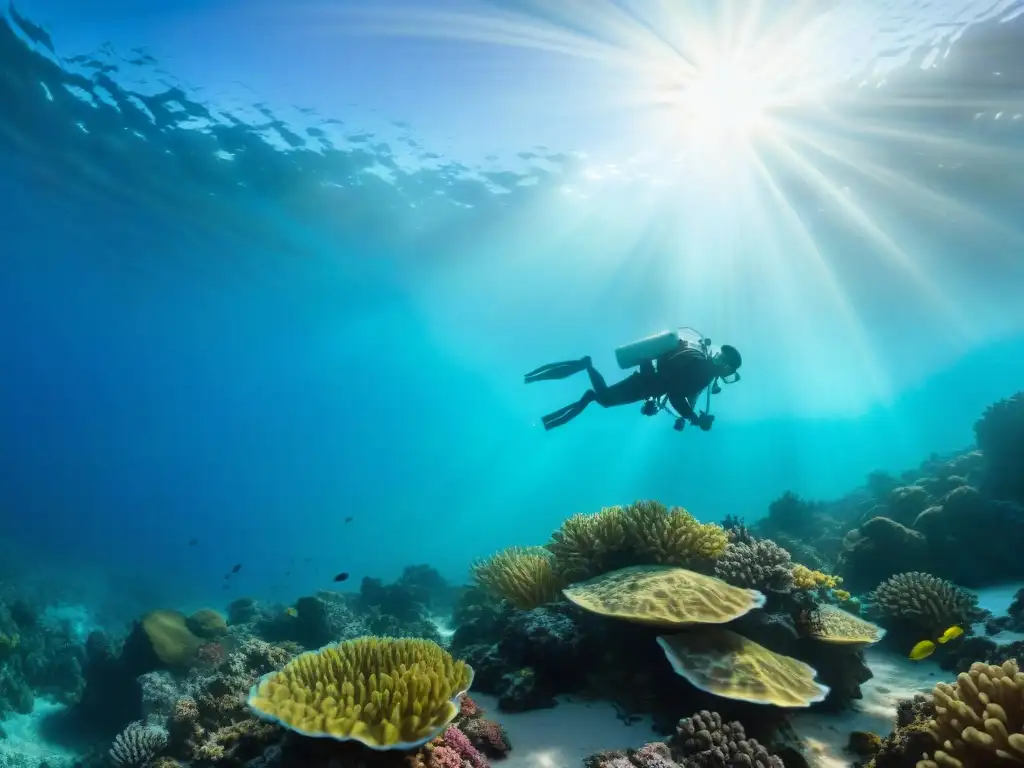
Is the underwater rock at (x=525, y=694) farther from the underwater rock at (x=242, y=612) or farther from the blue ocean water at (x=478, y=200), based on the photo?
the underwater rock at (x=242, y=612)

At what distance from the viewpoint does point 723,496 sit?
118 m

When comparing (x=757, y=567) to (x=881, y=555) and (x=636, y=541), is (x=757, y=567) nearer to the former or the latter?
(x=636, y=541)

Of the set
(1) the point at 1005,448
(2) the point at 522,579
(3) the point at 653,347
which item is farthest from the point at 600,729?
(1) the point at 1005,448

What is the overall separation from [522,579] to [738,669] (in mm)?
3036

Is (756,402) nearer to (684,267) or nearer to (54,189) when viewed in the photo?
(684,267)

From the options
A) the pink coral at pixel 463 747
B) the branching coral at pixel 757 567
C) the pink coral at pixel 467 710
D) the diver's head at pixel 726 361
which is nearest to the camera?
the pink coral at pixel 463 747

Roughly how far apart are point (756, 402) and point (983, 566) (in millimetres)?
73673

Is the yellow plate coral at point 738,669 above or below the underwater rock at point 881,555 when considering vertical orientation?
below

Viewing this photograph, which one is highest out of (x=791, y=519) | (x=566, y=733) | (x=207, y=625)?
(x=791, y=519)

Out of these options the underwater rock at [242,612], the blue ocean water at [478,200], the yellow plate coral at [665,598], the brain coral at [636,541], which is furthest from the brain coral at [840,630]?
the underwater rock at [242,612]

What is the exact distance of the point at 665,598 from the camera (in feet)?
15.2

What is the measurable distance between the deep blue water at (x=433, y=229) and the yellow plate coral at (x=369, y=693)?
19.1m

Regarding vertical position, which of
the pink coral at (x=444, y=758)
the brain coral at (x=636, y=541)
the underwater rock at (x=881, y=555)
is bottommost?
the pink coral at (x=444, y=758)

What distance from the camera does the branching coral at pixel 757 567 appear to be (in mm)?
5590
